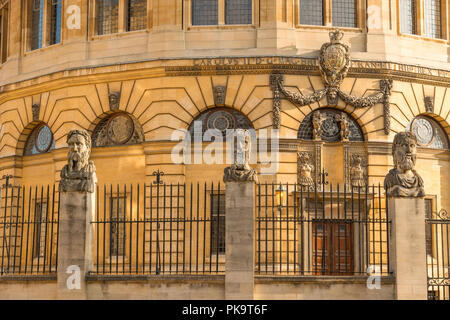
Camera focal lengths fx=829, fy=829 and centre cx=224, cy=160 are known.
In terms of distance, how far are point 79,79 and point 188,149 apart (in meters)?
5.79

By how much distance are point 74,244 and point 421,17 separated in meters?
20.0

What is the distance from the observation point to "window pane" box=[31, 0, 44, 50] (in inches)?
1500

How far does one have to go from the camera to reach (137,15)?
1391 inches

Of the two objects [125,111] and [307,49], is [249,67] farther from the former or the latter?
[125,111]

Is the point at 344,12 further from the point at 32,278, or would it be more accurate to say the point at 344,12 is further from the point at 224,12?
the point at 32,278

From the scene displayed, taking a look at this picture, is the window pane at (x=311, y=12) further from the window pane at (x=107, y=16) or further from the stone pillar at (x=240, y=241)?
the stone pillar at (x=240, y=241)

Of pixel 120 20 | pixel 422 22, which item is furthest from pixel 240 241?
pixel 422 22

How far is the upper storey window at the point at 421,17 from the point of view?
3531cm
